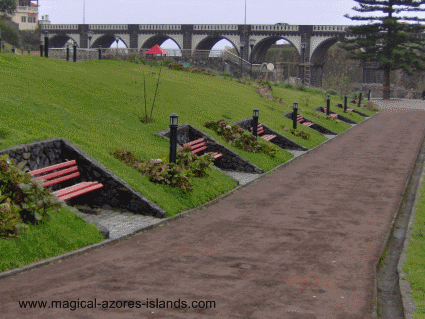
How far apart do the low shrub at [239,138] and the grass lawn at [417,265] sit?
6.52 meters

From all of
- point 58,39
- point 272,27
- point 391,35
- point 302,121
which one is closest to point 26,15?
point 58,39

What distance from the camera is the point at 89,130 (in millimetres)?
12883

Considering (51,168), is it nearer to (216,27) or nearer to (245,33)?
(245,33)

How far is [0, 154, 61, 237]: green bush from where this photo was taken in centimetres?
798

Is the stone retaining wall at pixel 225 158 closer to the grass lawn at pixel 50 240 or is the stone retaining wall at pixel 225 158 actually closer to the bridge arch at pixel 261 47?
the grass lawn at pixel 50 240

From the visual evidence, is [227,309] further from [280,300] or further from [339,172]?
[339,172]

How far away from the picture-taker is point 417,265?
25.6ft

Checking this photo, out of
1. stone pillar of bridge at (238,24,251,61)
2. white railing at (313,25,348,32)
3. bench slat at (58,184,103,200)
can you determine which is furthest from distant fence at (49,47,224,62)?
bench slat at (58,184,103,200)

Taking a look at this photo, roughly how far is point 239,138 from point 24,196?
9.11m

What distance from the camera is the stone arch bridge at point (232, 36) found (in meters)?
61.8

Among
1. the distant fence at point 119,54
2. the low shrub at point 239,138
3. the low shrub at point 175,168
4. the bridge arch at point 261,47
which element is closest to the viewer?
the low shrub at point 175,168

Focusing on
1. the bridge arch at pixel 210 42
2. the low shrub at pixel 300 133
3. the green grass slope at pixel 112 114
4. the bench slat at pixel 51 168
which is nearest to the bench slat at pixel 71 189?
the bench slat at pixel 51 168

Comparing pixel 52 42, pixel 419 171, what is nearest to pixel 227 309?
pixel 419 171

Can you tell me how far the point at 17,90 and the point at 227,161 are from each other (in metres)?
5.97
